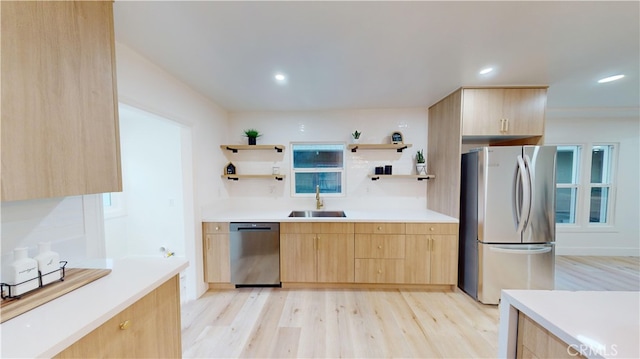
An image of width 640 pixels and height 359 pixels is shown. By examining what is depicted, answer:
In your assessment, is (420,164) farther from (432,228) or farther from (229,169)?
(229,169)

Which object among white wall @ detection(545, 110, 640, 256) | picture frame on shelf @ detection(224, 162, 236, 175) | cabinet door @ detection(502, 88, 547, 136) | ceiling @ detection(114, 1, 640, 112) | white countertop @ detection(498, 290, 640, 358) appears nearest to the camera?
white countertop @ detection(498, 290, 640, 358)

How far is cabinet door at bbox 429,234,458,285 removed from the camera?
8.41 feet

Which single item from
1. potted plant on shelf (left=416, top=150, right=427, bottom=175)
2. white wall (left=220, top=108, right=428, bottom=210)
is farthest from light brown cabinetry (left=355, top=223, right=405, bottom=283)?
potted plant on shelf (left=416, top=150, right=427, bottom=175)

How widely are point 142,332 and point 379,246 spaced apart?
7.32 feet

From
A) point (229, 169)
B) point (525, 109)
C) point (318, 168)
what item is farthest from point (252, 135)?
point (525, 109)

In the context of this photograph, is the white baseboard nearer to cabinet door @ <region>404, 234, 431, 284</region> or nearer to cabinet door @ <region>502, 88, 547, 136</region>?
cabinet door @ <region>502, 88, 547, 136</region>

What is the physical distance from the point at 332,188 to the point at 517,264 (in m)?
2.30

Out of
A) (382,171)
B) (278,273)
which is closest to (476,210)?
(382,171)

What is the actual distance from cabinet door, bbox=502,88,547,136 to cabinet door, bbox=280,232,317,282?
263 centimetres

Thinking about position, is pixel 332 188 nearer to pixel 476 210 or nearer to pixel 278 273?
pixel 278 273

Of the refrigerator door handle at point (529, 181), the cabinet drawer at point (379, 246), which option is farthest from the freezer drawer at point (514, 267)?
the cabinet drawer at point (379, 246)

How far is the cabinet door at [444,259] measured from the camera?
8.41ft

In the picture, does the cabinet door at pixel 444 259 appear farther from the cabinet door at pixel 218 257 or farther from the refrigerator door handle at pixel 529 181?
the cabinet door at pixel 218 257

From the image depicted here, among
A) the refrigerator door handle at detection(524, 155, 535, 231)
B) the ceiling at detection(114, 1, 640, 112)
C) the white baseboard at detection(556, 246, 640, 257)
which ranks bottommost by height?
the white baseboard at detection(556, 246, 640, 257)
